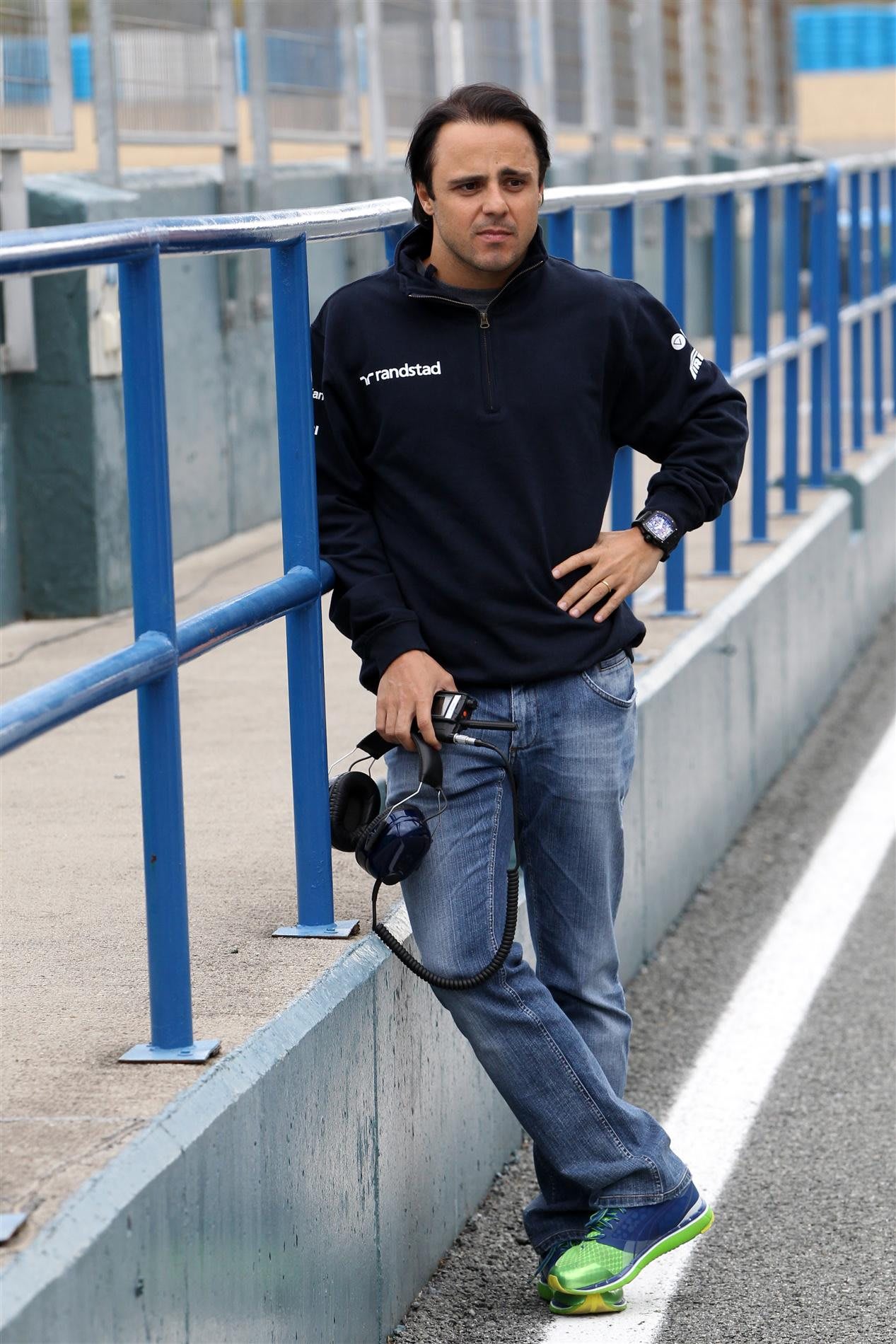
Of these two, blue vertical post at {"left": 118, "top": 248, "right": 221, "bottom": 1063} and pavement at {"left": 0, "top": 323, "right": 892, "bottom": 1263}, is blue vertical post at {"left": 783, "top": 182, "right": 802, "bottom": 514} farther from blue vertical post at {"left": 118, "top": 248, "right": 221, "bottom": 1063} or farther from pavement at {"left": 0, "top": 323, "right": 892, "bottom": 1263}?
blue vertical post at {"left": 118, "top": 248, "right": 221, "bottom": 1063}

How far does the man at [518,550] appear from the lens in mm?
3416

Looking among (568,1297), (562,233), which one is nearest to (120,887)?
(568,1297)

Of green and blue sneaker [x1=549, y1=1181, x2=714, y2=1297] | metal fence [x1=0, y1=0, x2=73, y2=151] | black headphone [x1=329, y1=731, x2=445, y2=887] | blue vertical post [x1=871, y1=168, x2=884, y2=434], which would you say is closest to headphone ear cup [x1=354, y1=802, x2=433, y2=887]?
black headphone [x1=329, y1=731, x2=445, y2=887]

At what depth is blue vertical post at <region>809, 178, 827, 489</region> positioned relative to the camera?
31.1 ft

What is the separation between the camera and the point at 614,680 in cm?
362

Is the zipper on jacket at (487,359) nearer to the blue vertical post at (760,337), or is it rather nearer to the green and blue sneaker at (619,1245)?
the green and blue sneaker at (619,1245)

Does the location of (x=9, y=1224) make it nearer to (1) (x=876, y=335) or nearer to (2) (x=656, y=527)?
(2) (x=656, y=527)

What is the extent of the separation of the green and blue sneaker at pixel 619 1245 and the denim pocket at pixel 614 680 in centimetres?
84

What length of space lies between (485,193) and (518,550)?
0.54 metres

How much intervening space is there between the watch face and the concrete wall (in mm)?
834

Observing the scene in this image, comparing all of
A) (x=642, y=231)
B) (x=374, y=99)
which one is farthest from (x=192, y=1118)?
(x=642, y=231)

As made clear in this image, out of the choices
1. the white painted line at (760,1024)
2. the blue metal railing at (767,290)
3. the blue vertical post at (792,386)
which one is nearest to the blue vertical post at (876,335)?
the blue metal railing at (767,290)

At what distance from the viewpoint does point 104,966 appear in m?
3.72

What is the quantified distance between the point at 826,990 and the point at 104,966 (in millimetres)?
2436
